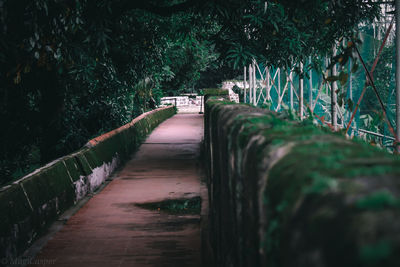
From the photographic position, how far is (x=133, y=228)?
22.2ft

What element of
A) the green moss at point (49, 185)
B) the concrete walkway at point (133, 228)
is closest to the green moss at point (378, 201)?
the concrete walkway at point (133, 228)

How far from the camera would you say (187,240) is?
6.14 meters

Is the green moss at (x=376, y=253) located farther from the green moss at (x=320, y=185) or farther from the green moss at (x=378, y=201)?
the green moss at (x=320, y=185)

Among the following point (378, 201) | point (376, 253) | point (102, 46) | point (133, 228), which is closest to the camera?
point (376, 253)

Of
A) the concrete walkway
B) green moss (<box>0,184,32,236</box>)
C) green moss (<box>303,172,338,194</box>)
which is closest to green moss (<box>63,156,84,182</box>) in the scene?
the concrete walkway

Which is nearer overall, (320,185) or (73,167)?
(320,185)

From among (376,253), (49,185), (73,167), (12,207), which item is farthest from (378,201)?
(73,167)

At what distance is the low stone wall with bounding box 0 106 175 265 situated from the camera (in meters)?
5.20

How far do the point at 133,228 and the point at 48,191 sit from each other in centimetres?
128

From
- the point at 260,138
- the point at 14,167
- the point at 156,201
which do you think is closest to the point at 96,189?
the point at 156,201

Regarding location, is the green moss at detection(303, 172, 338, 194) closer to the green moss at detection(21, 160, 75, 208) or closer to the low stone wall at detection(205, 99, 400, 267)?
the low stone wall at detection(205, 99, 400, 267)

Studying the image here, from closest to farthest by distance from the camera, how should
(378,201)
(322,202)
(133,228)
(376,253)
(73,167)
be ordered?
(376,253), (378,201), (322,202), (133,228), (73,167)

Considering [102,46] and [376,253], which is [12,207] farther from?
[376,253]

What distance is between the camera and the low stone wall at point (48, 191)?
5.20 metres
